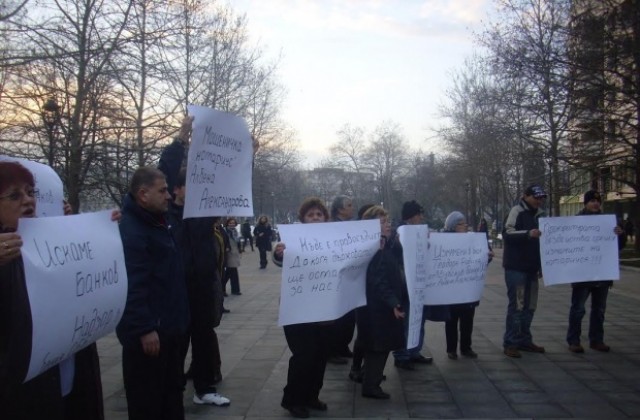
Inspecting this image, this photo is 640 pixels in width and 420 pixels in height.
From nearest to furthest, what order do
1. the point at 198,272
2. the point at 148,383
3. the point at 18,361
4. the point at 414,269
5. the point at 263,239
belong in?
1. the point at 18,361
2. the point at 148,383
3. the point at 198,272
4. the point at 414,269
5. the point at 263,239

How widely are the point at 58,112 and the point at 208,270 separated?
34.7 feet

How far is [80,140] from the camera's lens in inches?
594

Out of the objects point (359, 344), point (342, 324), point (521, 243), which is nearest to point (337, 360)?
point (342, 324)

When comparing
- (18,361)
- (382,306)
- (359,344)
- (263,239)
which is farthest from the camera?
(263,239)

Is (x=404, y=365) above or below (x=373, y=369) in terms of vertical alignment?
below

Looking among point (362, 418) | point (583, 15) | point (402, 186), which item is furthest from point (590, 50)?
point (402, 186)

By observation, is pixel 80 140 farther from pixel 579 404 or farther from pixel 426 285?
pixel 579 404

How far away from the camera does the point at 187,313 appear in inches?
161

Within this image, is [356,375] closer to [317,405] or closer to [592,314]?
[317,405]

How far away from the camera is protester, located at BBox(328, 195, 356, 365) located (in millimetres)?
6457

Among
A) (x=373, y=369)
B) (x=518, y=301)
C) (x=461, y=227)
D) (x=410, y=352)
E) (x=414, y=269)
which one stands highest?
(x=461, y=227)

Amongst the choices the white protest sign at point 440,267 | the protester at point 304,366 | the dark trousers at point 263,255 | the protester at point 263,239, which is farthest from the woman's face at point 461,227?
the protester at point 263,239

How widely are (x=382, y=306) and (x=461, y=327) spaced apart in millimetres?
2220

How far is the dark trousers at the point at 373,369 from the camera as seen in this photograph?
5.69 meters
